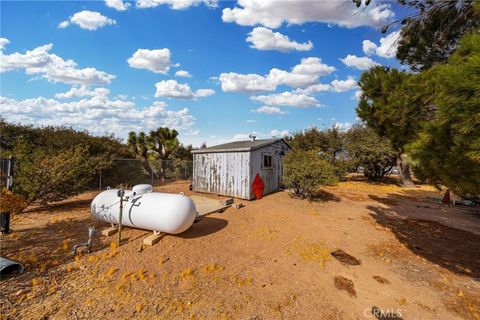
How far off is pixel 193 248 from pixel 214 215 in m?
2.73

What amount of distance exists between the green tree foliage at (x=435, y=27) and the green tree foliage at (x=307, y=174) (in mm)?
6015

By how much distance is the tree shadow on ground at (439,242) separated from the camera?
5488mm

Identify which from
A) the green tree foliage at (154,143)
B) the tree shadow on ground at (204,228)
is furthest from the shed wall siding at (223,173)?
the green tree foliage at (154,143)

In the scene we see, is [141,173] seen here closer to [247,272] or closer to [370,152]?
[247,272]

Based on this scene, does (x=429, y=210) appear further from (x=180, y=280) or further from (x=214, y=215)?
Answer: (x=180, y=280)

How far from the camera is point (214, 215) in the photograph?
27.1 ft

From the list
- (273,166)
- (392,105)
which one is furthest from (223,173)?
(392,105)

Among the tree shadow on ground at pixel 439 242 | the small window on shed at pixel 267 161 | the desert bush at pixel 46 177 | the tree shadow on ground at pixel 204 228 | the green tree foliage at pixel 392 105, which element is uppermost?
the green tree foliage at pixel 392 105

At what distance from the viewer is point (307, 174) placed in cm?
1138

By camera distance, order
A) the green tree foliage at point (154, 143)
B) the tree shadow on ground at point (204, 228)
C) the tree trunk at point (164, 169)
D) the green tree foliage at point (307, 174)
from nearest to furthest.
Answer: the tree shadow on ground at point (204, 228)
the green tree foliage at point (307, 174)
the tree trunk at point (164, 169)
the green tree foliage at point (154, 143)

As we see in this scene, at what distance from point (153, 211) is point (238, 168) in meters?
5.98

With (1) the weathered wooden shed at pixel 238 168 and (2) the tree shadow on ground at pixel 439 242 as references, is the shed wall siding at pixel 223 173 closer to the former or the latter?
(1) the weathered wooden shed at pixel 238 168

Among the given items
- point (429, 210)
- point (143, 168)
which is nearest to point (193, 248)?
point (429, 210)

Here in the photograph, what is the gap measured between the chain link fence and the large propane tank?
8.26m
